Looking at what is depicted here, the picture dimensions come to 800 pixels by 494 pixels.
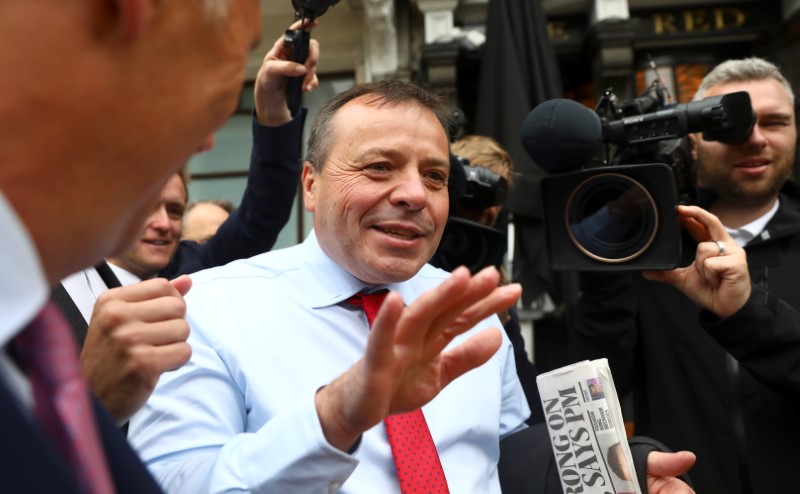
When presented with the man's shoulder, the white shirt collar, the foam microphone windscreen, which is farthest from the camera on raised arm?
the man's shoulder

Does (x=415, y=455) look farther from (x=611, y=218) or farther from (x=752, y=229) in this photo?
(x=752, y=229)

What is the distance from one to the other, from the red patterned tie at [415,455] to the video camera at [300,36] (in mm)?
1004

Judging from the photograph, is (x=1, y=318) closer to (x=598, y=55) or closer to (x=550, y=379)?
(x=550, y=379)

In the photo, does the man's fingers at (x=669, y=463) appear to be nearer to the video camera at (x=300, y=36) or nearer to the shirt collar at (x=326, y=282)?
the shirt collar at (x=326, y=282)

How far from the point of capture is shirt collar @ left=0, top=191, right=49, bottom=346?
1.58ft

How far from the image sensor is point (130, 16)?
530mm

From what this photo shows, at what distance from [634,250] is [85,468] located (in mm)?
1590

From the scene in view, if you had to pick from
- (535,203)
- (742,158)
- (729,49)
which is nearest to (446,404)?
(742,158)

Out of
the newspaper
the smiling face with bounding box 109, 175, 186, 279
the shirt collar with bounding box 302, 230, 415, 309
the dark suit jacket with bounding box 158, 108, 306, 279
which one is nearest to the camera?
the newspaper

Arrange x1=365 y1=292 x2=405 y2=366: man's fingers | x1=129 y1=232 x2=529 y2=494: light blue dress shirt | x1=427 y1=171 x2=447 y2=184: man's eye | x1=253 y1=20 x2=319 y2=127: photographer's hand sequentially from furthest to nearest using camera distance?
1. x1=253 y1=20 x2=319 y2=127: photographer's hand
2. x1=427 y1=171 x2=447 y2=184: man's eye
3. x1=129 y1=232 x2=529 y2=494: light blue dress shirt
4. x1=365 y1=292 x2=405 y2=366: man's fingers

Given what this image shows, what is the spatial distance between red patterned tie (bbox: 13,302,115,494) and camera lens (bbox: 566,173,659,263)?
60.9 inches

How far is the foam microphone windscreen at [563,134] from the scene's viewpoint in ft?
6.09

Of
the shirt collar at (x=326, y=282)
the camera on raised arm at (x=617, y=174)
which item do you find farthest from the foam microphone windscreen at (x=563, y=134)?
the shirt collar at (x=326, y=282)

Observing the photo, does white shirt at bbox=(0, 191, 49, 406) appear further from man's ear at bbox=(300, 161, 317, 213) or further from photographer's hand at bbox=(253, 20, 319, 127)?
photographer's hand at bbox=(253, 20, 319, 127)
